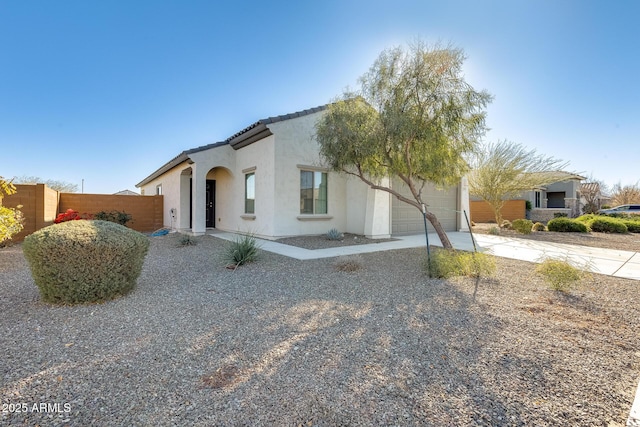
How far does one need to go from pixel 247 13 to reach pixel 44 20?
20.0 feet

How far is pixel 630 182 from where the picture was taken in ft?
98.9

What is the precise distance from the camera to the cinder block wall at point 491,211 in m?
22.1

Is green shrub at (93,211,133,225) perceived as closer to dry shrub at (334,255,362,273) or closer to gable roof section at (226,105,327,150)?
gable roof section at (226,105,327,150)

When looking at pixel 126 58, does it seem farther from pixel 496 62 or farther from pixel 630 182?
pixel 630 182

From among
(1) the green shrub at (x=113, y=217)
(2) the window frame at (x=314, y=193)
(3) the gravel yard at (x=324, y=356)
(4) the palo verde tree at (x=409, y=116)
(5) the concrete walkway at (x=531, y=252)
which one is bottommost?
(3) the gravel yard at (x=324, y=356)

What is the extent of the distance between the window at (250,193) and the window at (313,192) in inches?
83.8

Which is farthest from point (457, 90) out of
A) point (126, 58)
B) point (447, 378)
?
point (126, 58)

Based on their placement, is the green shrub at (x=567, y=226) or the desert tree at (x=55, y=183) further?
the desert tree at (x=55, y=183)

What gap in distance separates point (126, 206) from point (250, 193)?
26.2 ft

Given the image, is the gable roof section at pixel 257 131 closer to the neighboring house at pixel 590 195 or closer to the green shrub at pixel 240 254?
the green shrub at pixel 240 254

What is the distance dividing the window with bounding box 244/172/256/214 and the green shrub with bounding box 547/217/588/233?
15.5m

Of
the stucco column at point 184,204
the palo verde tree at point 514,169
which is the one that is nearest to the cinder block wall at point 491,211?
the palo verde tree at point 514,169

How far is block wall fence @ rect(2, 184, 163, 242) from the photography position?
36.1ft

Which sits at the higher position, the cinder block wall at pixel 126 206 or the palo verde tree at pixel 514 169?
the palo verde tree at pixel 514 169
